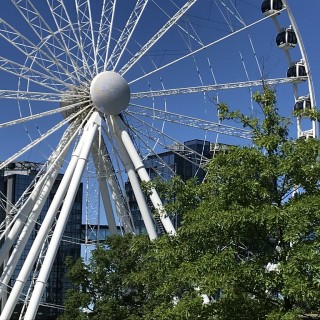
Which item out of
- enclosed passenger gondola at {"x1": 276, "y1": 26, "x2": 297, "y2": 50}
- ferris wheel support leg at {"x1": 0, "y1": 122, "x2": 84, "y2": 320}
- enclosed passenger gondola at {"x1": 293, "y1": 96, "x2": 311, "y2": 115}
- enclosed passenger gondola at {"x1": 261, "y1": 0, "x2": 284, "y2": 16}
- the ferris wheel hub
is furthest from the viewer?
enclosed passenger gondola at {"x1": 276, "y1": 26, "x2": 297, "y2": 50}

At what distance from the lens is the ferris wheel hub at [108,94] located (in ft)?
108

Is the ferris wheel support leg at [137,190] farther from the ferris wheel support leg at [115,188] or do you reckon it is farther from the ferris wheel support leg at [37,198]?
the ferris wheel support leg at [37,198]

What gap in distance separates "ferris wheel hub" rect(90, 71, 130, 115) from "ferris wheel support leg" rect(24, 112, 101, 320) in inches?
25.9

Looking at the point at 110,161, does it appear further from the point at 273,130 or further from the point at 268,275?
the point at 268,275

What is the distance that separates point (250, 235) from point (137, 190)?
51.5 feet

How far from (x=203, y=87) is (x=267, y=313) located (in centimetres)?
1935

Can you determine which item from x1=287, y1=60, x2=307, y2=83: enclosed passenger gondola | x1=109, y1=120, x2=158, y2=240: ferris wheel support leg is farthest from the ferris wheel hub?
x1=287, y1=60, x2=307, y2=83: enclosed passenger gondola

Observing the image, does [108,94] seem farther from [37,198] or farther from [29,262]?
[29,262]

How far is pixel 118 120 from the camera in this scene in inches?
1341

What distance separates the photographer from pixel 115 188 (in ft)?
117

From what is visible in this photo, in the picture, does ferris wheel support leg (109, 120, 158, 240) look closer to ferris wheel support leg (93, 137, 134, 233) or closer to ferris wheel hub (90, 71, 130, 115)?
ferris wheel support leg (93, 137, 134, 233)

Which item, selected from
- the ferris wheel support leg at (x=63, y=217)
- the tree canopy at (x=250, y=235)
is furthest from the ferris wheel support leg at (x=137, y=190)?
the tree canopy at (x=250, y=235)

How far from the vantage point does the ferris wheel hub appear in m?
33.0

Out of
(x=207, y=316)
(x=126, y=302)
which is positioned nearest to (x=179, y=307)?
(x=207, y=316)
